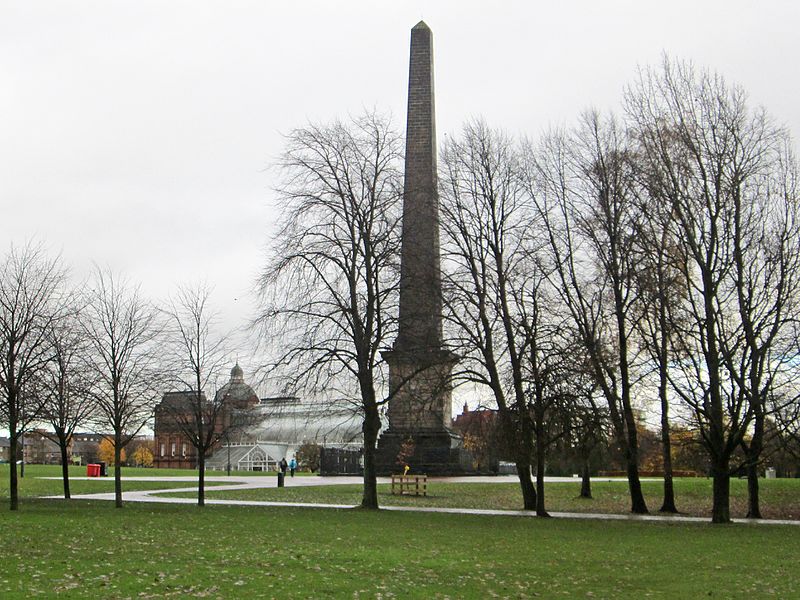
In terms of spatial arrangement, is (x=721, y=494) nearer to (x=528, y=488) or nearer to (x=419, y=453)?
(x=528, y=488)

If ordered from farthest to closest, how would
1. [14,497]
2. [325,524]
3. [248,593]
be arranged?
[14,497] < [325,524] < [248,593]

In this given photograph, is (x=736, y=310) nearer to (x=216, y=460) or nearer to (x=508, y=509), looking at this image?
(x=508, y=509)

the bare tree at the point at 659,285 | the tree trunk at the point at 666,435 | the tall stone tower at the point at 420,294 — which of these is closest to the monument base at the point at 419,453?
the tall stone tower at the point at 420,294

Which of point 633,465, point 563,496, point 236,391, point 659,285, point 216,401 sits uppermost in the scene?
point 659,285

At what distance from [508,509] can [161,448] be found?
7226 centimetres

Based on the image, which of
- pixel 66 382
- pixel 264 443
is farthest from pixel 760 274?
pixel 264 443

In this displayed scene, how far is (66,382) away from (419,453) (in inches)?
773

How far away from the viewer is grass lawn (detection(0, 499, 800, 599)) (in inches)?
445

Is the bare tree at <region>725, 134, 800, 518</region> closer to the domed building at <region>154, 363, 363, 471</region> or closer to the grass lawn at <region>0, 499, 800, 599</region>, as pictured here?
the grass lawn at <region>0, 499, 800, 599</region>

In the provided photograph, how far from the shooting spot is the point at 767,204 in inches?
976

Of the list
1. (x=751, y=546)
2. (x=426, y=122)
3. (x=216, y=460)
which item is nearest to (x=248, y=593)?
(x=751, y=546)

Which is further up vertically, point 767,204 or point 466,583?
point 767,204

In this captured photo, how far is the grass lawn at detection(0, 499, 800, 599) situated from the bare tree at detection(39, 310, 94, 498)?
4.37 m

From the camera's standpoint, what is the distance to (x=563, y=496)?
34594mm
